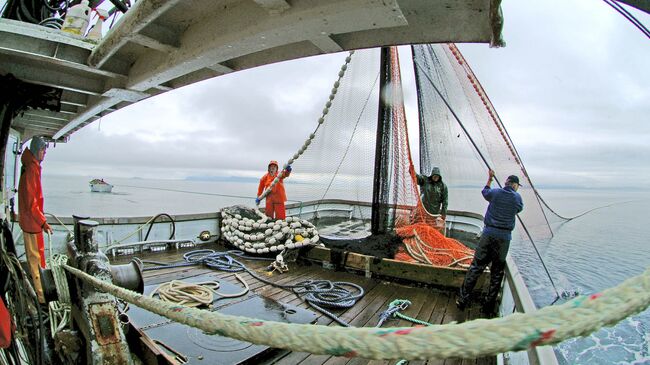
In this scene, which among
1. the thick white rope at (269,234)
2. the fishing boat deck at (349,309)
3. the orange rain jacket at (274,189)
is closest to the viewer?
the fishing boat deck at (349,309)

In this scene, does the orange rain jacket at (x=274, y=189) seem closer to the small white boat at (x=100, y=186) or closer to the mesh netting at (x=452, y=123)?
the mesh netting at (x=452, y=123)

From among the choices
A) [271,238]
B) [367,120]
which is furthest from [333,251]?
[367,120]

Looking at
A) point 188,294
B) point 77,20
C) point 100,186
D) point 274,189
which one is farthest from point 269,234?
point 100,186

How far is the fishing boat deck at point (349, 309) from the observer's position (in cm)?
265

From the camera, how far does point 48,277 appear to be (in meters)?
2.29

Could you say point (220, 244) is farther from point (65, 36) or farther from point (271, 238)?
point (65, 36)

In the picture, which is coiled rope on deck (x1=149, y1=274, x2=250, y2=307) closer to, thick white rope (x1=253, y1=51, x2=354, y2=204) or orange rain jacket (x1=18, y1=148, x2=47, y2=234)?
orange rain jacket (x1=18, y1=148, x2=47, y2=234)

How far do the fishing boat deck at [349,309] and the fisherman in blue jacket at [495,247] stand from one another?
8.5 inches

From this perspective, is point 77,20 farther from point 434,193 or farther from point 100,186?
point 100,186

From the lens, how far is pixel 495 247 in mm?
3754

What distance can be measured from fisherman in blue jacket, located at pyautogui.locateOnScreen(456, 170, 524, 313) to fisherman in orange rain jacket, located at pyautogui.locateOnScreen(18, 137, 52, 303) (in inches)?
205

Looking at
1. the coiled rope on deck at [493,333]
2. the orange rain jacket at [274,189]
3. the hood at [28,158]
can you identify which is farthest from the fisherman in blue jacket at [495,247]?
the hood at [28,158]

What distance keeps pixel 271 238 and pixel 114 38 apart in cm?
368

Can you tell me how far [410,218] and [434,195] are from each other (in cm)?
93
